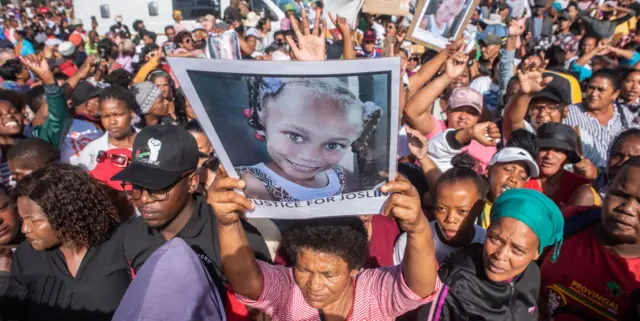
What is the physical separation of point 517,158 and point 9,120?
12.5ft

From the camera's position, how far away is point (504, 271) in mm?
1869

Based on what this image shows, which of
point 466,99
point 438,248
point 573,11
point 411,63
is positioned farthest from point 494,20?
point 438,248

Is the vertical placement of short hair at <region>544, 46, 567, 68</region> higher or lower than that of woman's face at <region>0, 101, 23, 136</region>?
lower

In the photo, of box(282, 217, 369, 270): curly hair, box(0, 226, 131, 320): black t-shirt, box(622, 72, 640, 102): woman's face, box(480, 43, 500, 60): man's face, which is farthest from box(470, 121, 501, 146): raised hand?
box(480, 43, 500, 60): man's face

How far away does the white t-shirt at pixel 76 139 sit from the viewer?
11.4 feet

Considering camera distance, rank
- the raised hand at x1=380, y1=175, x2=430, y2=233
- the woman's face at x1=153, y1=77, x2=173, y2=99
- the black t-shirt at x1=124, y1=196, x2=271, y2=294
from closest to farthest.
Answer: the raised hand at x1=380, y1=175, x2=430, y2=233, the black t-shirt at x1=124, y1=196, x2=271, y2=294, the woman's face at x1=153, y1=77, x2=173, y2=99

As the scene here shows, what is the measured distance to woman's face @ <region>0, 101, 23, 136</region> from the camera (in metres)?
3.68

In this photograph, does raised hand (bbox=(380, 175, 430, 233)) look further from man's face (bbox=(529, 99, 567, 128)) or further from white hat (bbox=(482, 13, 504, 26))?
white hat (bbox=(482, 13, 504, 26))

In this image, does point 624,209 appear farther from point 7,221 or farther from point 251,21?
point 251,21

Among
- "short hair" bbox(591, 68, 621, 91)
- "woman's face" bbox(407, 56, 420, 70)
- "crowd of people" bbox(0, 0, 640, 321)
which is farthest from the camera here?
"woman's face" bbox(407, 56, 420, 70)

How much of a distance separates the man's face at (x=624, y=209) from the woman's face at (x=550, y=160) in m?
0.94

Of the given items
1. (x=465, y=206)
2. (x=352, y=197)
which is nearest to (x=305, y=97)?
(x=352, y=197)

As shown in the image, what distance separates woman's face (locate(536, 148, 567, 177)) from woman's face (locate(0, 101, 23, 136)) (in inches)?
158

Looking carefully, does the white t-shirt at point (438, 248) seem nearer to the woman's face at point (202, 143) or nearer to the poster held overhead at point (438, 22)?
the woman's face at point (202, 143)
